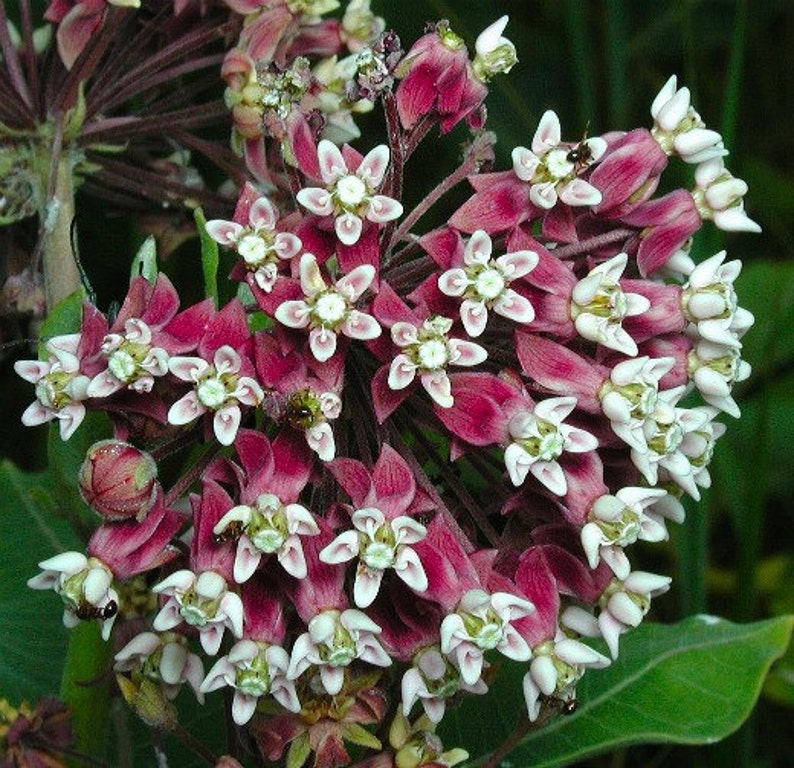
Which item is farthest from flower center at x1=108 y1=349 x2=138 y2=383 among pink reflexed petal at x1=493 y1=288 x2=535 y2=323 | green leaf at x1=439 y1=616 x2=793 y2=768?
green leaf at x1=439 y1=616 x2=793 y2=768

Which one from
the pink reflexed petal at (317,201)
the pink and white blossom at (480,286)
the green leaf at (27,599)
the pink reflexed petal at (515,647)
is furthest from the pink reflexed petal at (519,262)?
the green leaf at (27,599)

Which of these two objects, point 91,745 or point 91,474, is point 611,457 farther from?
point 91,745

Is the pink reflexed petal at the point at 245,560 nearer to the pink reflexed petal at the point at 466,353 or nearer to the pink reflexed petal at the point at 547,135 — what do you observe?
the pink reflexed petal at the point at 466,353

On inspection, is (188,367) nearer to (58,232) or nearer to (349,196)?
(349,196)

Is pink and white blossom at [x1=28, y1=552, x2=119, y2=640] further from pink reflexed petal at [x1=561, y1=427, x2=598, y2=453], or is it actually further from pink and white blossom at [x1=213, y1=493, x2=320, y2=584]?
pink reflexed petal at [x1=561, y1=427, x2=598, y2=453]

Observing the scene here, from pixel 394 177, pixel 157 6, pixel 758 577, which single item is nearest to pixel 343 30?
pixel 157 6

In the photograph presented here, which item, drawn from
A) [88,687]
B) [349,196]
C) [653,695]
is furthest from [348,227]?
[653,695]
